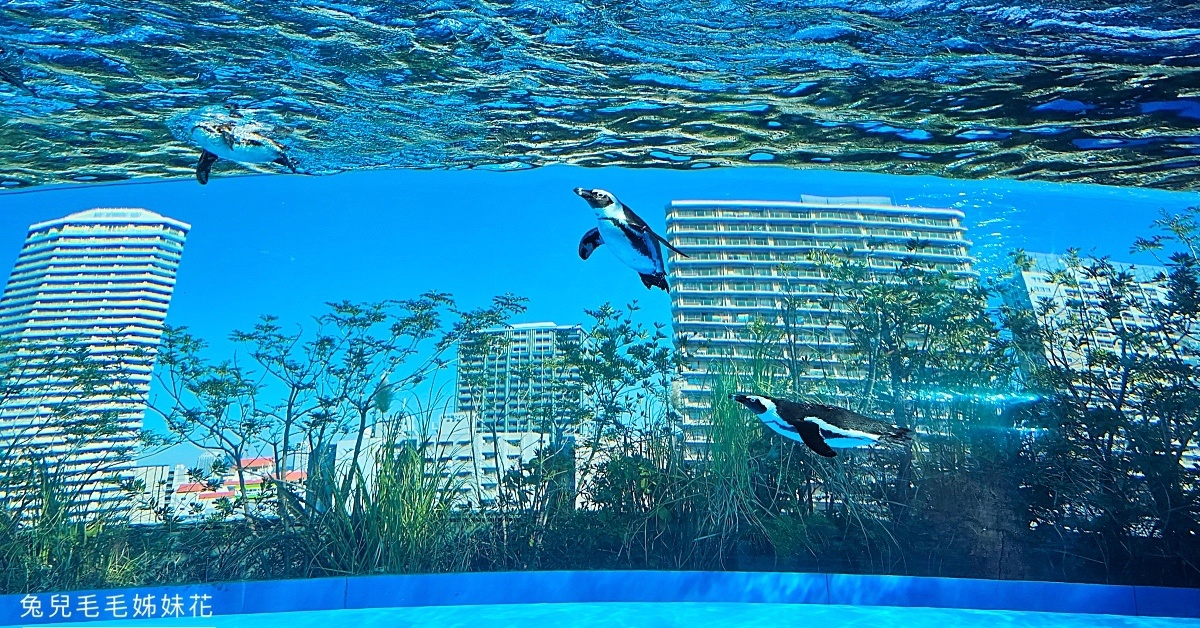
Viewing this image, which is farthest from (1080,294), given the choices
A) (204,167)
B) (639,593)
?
(204,167)

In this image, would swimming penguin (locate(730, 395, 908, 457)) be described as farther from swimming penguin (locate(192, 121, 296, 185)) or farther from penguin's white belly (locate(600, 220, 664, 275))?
swimming penguin (locate(192, 121, 296, 185))

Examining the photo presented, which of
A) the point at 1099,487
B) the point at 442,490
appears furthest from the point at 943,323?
the point at 442,490

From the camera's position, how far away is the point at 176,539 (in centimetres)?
667

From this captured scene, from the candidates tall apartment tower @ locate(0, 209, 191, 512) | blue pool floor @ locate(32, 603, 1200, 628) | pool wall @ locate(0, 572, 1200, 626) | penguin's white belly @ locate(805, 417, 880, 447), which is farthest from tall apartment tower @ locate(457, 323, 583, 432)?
penguin's white belly @ locate(805, 417, 880, 447)

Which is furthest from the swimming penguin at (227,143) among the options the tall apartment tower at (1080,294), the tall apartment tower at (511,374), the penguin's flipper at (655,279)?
the tall apartment tower at (1080,294)

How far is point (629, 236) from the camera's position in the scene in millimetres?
4438

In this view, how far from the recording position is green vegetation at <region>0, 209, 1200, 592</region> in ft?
22.2

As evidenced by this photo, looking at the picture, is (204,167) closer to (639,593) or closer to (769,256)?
(639,593)

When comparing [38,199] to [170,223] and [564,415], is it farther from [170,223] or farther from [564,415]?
[564,415]

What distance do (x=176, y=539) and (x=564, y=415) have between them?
449 centimetres

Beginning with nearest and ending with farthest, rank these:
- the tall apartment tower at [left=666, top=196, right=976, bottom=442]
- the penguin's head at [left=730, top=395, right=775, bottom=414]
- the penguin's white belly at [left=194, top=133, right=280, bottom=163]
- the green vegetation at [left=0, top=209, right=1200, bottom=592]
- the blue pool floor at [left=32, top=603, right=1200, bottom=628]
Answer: the penguin's head at [left=730, top=395, right=775, bottom=414] < the blue pool floor at [left=32, top=603, right=1200, bottom=628] < the green vegetation at [left=0, top=209, right=1200, bottom=592] < the penguin's white belly at [left=194, top=133, right=280, bottom=163] < the tall apartment tower at [left=666, top=196, right=976, bottom=442]

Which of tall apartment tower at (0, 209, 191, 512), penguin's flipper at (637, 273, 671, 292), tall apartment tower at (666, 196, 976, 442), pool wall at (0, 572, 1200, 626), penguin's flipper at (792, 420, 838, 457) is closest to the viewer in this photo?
penguin's flipper at (792, 420, 838, 457)

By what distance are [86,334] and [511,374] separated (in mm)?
5385

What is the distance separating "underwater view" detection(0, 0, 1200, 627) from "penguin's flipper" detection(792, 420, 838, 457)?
0.05 m
